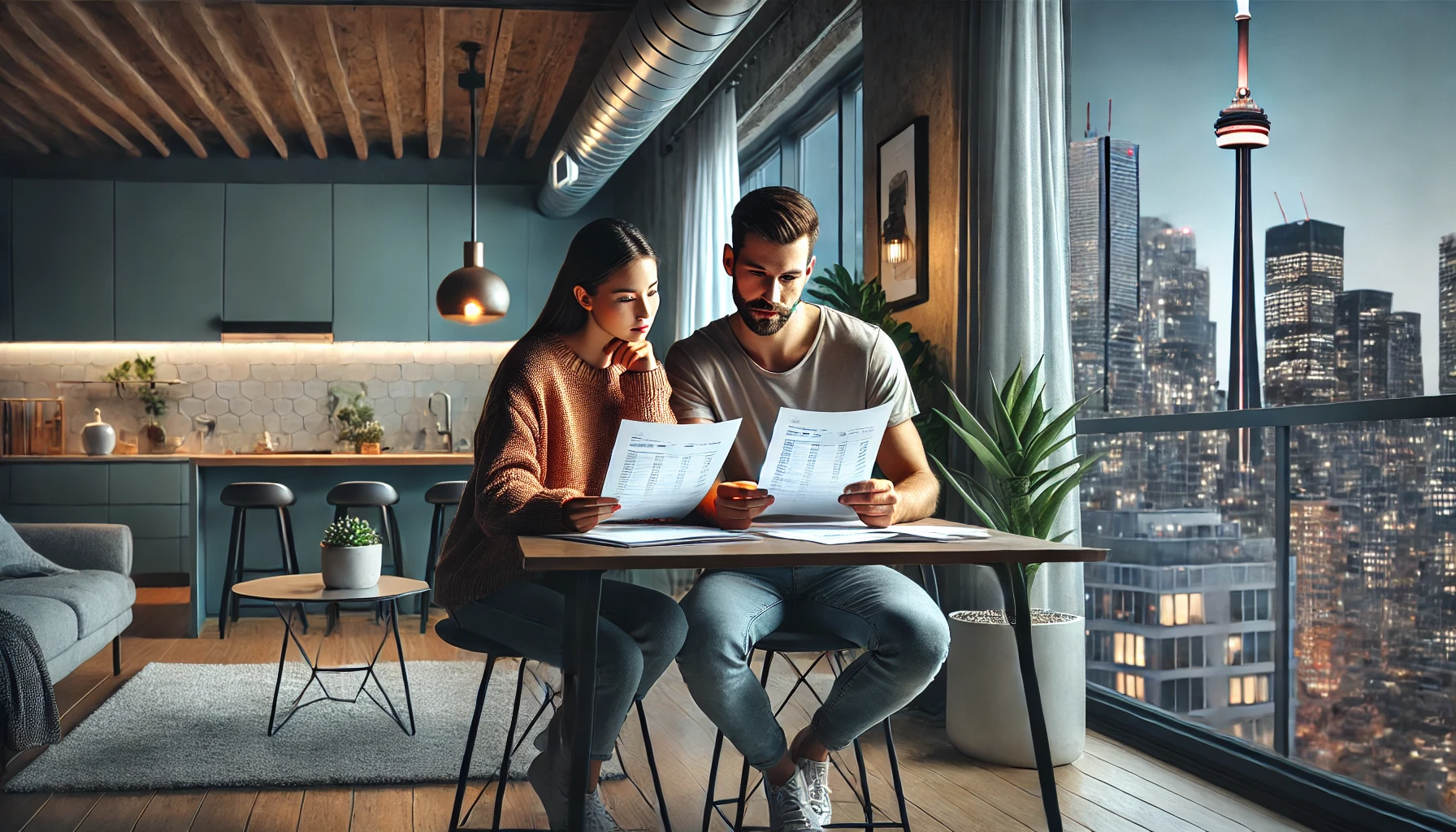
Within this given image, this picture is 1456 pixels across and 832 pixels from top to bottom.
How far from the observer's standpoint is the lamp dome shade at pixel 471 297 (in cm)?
538

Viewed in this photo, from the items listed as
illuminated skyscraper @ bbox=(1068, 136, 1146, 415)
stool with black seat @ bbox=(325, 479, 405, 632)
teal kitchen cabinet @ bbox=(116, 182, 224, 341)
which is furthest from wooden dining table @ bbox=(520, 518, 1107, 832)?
teal kitchen cabinet @ bbox=(116, 182, 224, 341)

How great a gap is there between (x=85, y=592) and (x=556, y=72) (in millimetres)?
3429

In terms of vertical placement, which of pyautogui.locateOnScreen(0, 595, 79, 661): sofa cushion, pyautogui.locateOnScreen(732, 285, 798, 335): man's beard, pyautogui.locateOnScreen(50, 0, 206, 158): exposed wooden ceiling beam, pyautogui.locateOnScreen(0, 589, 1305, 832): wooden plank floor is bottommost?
pyautogui.locateOnScreen(0, 589, 1305, 832): wooden plank floor

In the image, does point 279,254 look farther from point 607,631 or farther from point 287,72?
point 607,631

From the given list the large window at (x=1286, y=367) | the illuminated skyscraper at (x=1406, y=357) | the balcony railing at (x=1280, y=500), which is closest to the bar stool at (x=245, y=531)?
the large window at (x=1286, y=367)

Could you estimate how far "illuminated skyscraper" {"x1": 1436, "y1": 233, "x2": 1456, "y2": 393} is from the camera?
234cm

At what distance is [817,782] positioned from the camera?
2145 millimetres

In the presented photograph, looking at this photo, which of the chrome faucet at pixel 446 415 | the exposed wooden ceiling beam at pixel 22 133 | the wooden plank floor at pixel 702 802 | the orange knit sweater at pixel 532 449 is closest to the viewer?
the orange knit sweater at pixel 532 449

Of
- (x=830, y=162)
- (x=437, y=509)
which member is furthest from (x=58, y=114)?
(x=830, y=162)

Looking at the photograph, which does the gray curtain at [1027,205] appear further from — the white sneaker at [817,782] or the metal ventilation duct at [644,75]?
the white sneaker at [817,782]

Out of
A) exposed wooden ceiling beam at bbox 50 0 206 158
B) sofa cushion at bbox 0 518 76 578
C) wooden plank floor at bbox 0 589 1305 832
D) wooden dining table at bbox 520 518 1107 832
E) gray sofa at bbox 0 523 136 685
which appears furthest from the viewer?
exposed wooden ceiling beam at bbox 50 0 206 158

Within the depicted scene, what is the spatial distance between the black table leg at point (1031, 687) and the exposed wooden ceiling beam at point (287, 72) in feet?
13.5

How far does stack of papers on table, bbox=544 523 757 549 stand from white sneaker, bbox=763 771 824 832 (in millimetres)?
549

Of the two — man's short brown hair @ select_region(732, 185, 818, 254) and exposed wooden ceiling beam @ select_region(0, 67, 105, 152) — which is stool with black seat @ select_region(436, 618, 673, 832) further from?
exposed wooden ceiling beam @ select_region(0, 67, 105, 152)
